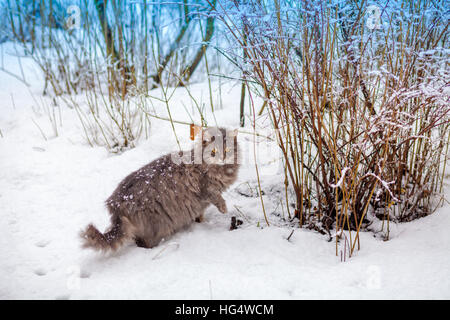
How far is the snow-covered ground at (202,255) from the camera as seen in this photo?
3.44 ft

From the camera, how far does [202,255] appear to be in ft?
4.49

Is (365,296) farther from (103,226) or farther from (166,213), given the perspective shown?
(103,226)

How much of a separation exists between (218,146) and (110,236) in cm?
80

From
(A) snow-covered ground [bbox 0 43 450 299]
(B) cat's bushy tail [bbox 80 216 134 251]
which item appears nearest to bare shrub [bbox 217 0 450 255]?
(A) snow-covered ground [bbox 0 43 450 299]

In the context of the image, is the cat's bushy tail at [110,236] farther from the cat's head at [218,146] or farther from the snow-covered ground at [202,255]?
the cat's head at [218,146]

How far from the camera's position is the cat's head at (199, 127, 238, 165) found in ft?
5.56

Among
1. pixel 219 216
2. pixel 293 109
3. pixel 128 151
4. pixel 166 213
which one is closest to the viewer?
pixel 293 109

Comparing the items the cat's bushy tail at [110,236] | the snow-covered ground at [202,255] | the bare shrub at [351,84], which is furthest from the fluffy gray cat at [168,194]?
the bare shrub at [351,84]

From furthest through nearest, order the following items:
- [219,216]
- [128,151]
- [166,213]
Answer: [128,151] → [219,216] → [166,213]

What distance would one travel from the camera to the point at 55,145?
2656 millimetres

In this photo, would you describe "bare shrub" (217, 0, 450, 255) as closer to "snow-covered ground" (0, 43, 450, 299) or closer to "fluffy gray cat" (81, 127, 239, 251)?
"snow-covered ground" (0, 43, 450, 299)

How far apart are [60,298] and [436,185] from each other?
6.37 ft

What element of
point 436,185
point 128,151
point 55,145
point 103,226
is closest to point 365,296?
point 436,185

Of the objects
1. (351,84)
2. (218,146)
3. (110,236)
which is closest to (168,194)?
(110,236)
